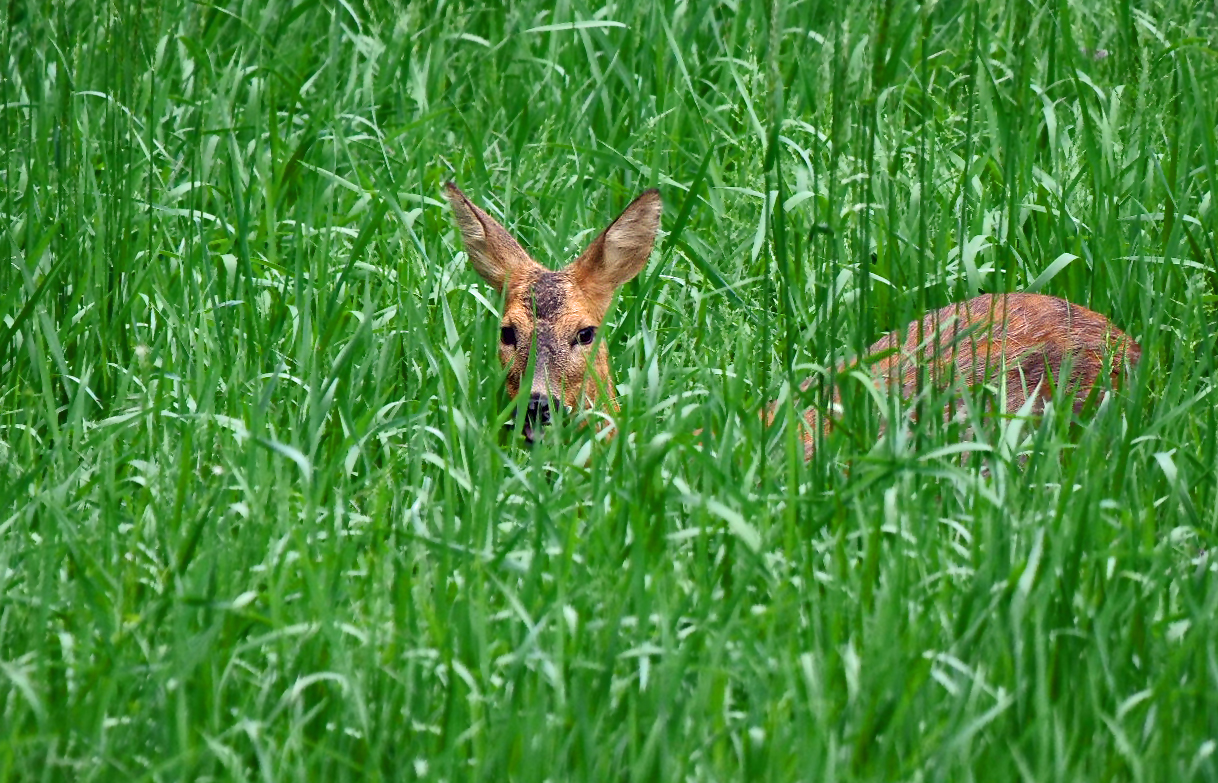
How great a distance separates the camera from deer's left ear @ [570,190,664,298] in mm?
5312

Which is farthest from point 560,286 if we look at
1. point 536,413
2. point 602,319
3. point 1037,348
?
point 1037,348

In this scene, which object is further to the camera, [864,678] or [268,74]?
[268,74]

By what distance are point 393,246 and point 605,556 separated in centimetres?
236

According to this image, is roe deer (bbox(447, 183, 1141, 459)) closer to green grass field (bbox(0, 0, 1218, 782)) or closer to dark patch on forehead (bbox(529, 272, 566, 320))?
dark patch on forehead (bbox(529, 272, 566, 320))

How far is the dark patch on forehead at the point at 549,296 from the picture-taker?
17.5ft

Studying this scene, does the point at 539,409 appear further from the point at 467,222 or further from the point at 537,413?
the point at 467,222

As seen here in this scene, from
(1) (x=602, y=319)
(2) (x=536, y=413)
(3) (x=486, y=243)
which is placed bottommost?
(2) (x=536, y=413)

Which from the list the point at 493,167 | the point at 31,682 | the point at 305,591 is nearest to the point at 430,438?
the point at 305,591

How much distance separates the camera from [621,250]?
5387mm

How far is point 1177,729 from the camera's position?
2832 mm

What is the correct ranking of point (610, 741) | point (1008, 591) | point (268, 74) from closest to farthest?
1. point (610, 741)
2. point (1008, 591)
3. point (268, 74)

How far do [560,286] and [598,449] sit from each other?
1.84 meters

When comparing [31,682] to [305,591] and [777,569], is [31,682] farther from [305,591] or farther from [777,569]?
[777,569]

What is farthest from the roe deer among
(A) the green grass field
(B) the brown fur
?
(A) the green grass field
